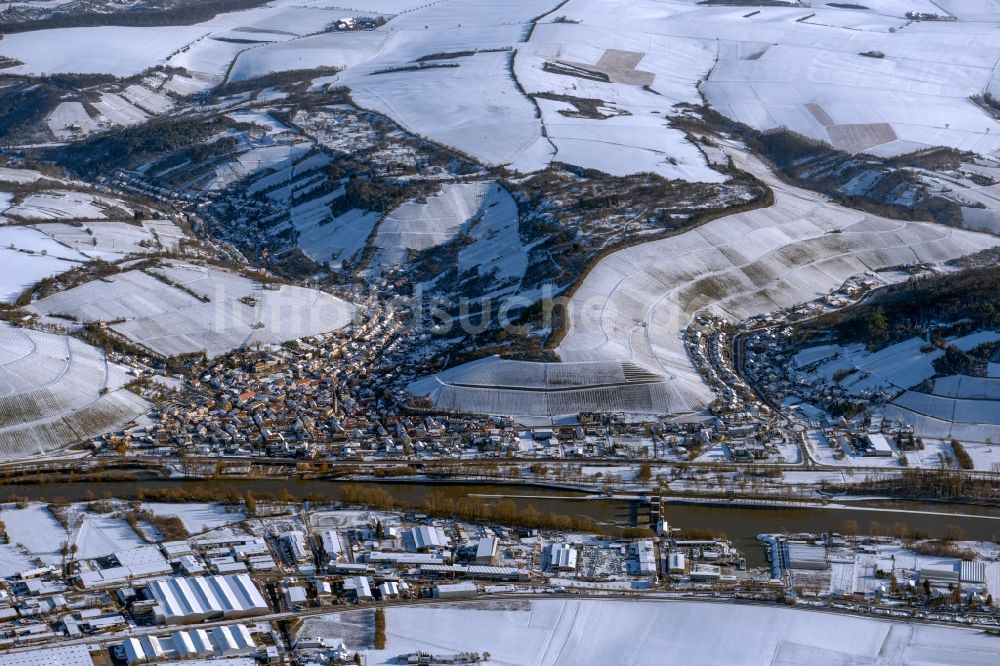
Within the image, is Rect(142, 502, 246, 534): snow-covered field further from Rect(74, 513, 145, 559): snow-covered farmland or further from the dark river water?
the dark river water

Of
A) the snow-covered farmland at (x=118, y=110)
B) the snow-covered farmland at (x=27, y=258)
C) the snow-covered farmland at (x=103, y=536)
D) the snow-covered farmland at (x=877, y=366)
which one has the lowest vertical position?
the snow-covered farmland at (x=877, y=366)

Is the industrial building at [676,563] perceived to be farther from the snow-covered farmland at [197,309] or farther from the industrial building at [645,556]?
the snow-covered farmland at [197,309]

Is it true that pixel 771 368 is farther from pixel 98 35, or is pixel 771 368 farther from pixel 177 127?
pixel 98 35

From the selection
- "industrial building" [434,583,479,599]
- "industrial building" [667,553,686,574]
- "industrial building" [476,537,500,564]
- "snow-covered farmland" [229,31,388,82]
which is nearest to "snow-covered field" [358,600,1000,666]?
"industrial building" [434,583,479,599]

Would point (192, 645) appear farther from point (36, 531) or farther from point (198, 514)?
point (36, 531)

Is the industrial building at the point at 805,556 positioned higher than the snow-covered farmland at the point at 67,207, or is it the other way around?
the snow-covered farmland at the point at 67,207

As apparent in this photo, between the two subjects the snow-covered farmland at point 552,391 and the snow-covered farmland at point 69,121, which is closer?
the snow-covered farmland at point 552,391

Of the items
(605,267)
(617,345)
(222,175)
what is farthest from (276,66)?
(617,345)

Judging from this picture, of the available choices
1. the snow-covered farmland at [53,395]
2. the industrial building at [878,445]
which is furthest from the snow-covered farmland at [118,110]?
the industrial building at [878,445]
